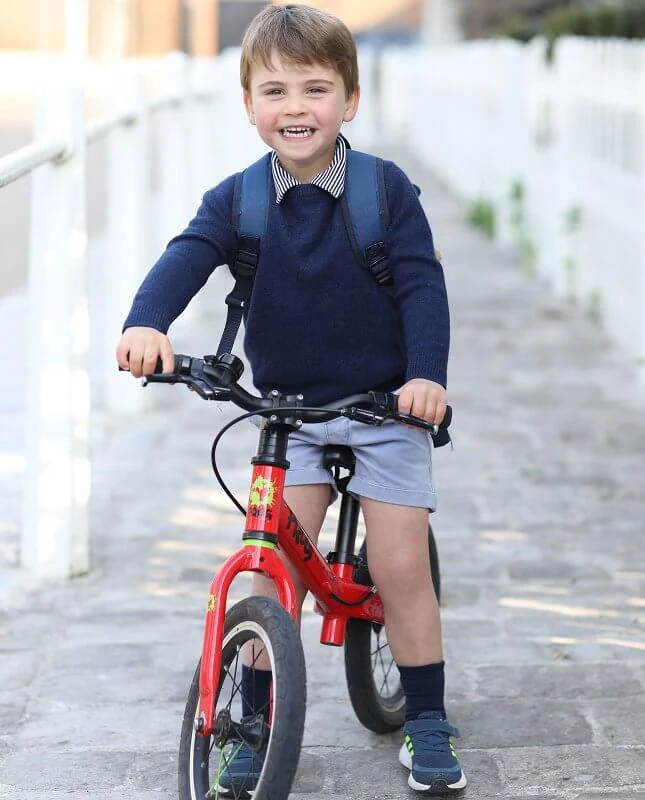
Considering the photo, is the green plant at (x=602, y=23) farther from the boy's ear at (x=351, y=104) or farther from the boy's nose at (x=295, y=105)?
the boy's nose at (x=295, y=105)

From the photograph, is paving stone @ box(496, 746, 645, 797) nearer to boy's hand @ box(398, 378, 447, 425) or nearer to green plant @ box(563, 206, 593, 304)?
boy's hand @ box(398, 378, 447, 425)

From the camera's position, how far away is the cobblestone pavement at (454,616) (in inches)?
138

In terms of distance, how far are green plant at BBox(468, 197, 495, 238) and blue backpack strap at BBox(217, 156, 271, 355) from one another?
1091 centimetres

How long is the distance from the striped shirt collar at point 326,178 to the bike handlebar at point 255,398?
17.0 inches

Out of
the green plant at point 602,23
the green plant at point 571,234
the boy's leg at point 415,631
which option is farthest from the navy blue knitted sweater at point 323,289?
the green plant at point 602,23

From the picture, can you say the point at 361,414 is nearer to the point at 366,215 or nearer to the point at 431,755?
the point at 366,215

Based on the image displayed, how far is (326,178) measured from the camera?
3178mm

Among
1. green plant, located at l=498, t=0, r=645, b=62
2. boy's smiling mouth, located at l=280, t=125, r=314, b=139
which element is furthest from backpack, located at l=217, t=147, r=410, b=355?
green plant, located at l=498, t=0, r=645, b=62

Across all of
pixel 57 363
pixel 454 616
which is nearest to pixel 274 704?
pixel 454 616

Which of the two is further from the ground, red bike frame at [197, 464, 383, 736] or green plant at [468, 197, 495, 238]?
red bike frame at [197, 464, 383, 736]

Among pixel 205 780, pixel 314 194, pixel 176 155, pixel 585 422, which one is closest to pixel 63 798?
pixel 205 780

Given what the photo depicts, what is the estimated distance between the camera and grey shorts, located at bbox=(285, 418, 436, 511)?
10.7 ft

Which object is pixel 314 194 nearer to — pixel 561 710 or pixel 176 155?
pixel 561 710

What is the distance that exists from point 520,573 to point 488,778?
4.97ft
